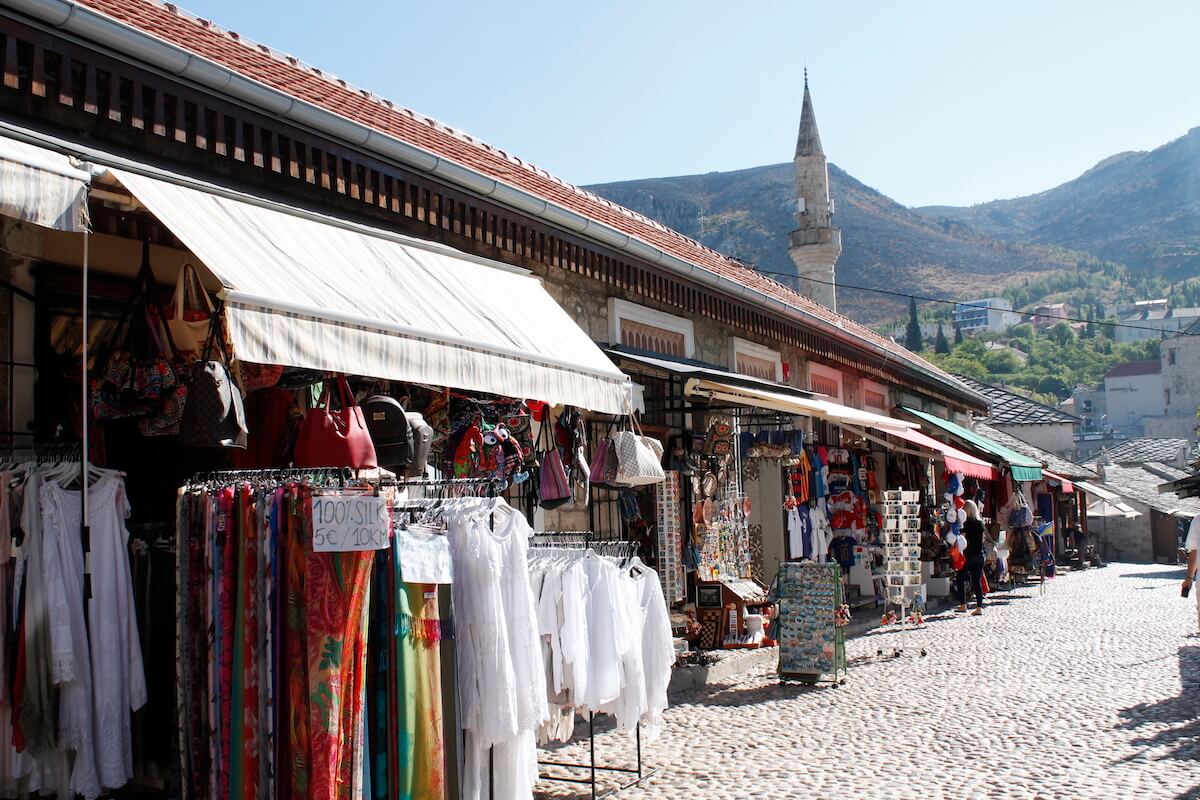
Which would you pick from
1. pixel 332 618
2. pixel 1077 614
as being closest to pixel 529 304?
pixel 332 618

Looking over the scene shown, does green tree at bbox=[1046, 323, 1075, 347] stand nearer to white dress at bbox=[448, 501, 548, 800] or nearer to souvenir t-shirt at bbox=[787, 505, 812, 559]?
souvenir t-shirt at bbox=[787, 505, 812, 559]

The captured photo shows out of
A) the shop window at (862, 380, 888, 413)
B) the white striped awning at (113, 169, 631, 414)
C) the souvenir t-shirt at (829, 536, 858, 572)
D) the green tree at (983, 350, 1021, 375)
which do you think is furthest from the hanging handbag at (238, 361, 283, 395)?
the green tree at (983, 350, 1021, 375)

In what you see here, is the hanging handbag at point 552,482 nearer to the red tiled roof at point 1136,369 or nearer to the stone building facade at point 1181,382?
the stone building facade at point 1181,382

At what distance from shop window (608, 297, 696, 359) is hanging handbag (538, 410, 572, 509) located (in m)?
2.76

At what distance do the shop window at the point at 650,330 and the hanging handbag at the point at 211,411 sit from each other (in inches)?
217

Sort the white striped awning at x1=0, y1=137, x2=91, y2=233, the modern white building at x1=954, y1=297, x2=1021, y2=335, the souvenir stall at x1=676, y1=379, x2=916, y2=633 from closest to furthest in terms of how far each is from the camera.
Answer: the white striped awning at x1=0, y1=137, x2=91, y2=233
the souvenir stall at x1=676, y1=379, x2=916, y2=633
the modern white building at x1=954, y1=297, x2=1021, y2=335

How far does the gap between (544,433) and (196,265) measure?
2.91 metres

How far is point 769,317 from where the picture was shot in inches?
509

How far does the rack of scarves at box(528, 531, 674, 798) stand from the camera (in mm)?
5590

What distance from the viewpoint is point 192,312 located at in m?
5.23

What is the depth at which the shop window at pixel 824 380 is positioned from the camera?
15570mm

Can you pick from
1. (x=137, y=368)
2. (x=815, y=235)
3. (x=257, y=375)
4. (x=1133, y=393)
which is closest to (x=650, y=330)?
(x=257, y=375)

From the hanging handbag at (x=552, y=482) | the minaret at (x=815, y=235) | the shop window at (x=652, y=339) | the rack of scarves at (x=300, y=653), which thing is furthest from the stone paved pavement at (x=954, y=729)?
the minaret at (x=815, y=235)

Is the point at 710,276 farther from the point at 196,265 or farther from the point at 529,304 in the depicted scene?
the point at 196,265
